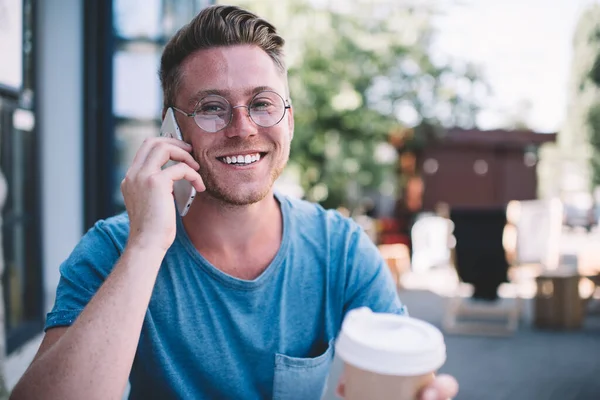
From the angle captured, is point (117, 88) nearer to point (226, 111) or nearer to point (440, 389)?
point (226, 111)

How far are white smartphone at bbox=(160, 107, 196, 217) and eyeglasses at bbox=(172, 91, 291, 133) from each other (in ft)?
0.21

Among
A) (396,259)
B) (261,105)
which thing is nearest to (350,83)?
(396,259)

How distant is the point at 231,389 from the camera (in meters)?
1.23

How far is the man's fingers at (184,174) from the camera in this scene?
120 cm

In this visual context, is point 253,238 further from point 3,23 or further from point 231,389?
point 3,23

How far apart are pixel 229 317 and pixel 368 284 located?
0.38 meters

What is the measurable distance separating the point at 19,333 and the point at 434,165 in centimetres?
925

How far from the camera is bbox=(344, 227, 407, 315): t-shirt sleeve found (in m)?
1.32

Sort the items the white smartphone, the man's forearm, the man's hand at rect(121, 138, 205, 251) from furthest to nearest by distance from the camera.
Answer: the white smartphone
the man's hand at rect(121, 138, 205, 251)
the man's forearm

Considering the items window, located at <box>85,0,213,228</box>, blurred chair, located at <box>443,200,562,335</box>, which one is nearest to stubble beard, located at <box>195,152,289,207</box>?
window, located at <box>85,0,213,228</box>

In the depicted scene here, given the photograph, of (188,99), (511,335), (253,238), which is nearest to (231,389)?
(253,238)

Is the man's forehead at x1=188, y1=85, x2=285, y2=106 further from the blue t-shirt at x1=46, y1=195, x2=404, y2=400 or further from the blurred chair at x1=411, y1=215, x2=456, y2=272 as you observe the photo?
the blurred chair at x1=411, y1=215, x2=456, y2=272

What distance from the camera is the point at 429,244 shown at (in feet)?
34.1

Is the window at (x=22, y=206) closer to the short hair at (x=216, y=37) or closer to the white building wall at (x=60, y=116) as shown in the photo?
the white building wall at (x=60, y=116)
